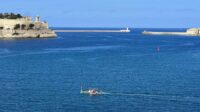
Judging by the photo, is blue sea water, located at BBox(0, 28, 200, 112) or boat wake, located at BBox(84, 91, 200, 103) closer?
blue sea water, located at BBox(0, 28, 200, 112)

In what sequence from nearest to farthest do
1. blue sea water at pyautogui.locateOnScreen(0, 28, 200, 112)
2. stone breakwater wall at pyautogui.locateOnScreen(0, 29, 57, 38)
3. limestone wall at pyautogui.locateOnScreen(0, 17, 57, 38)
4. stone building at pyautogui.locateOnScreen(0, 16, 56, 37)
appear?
blue sea water at pyautogui.locateOnScreen(0, 28, 200, 112) < stone building at pyautogui.locateOnScreen(0, 16, 56, 37) < limestone wall at pyautogui.locateOnScreen(0, 17, 57, 38) < stone breakwater wall at pyautogui.locateOnScreen(0, 29, 57, 38)

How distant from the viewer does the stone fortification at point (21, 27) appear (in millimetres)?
185525

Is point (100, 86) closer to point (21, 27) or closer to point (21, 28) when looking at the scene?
point (21, 27)

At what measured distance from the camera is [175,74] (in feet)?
245

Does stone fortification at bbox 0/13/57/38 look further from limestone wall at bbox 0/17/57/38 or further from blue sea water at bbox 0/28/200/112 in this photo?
blue sea water at bbox 0/28/200/112

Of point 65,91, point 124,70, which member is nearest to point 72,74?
point 124,70

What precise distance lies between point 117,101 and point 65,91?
7753 mm

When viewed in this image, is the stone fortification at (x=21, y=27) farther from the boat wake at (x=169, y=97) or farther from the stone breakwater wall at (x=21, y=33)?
the boat wake at (x=169, y=97)

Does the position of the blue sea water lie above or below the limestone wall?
below

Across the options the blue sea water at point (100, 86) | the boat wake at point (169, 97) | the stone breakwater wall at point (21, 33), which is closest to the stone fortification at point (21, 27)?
the stone breakwater wall at point (21, 33)

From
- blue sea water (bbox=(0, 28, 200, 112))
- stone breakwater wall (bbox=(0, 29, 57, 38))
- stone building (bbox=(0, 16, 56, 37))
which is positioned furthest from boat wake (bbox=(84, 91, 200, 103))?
stone breakwater wall (bbox=(0, 29, 57, 38))

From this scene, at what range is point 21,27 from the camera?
186m

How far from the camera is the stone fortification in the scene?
18552 cm

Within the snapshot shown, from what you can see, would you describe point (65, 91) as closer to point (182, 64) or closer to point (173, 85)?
point (173, 85)
